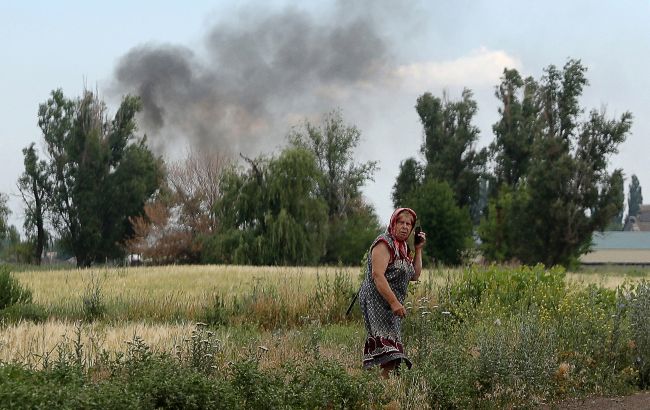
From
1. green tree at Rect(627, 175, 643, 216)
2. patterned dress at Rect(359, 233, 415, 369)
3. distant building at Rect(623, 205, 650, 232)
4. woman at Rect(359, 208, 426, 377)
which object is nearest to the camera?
woman at Rect(359, 208, 426, 377)

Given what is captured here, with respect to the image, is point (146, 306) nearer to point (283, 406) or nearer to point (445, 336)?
point (445, 336)

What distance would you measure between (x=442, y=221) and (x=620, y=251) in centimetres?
3463

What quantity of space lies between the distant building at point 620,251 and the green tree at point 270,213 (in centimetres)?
4051

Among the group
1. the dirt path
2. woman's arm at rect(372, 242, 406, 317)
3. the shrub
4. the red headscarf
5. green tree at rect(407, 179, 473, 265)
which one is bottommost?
the dirt path

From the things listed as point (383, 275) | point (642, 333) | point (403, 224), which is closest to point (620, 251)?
point (642, 333)

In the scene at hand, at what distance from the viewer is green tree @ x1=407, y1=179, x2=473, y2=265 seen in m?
47.7

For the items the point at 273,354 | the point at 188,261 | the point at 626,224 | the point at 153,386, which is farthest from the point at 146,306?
the point at 626,224

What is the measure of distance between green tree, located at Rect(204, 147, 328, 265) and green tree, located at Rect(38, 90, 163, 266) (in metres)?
12.2

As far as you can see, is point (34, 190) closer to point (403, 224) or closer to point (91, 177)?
point (91, 177)

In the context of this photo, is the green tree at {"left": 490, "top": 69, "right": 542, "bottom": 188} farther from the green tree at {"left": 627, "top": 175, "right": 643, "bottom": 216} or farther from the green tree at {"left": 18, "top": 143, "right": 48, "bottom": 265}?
the green tree at {"left": 627, "top": 175, "right": 643, "bottom": 216}

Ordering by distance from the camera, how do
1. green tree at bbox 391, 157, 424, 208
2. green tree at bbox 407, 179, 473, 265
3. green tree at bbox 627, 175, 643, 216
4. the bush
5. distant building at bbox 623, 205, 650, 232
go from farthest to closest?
green tree at bbox 627, 175, 643, 216
distant building at bbox 623, 205, 650, 232
green tree at bbox 391, 157, 424, 208
green tree at bbox 407, 179, 473, 265
the bush

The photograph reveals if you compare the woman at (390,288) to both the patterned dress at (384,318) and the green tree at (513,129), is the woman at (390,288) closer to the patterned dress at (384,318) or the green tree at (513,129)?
the patterned dress at (384,318)

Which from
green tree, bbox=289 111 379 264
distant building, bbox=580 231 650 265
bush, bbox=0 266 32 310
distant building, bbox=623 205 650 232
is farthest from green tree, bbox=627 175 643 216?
bush, bbox=0 266 32 310

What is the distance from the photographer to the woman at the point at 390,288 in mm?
8805
